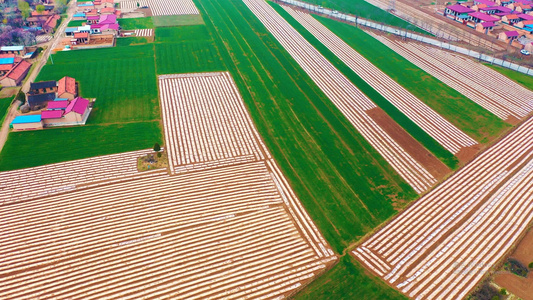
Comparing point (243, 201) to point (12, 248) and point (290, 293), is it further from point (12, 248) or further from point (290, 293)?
point (12, 248)

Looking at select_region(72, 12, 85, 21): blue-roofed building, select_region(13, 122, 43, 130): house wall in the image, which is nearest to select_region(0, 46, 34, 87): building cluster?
select_region(13, 122, 43, 130): house wall

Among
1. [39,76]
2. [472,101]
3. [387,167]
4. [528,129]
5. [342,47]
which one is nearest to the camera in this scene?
[387,167]

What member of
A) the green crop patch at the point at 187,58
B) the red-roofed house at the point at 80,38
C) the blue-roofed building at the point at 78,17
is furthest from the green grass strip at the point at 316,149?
the blue-roofed building at the point at 78,17

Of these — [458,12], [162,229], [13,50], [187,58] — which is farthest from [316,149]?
[458,12]

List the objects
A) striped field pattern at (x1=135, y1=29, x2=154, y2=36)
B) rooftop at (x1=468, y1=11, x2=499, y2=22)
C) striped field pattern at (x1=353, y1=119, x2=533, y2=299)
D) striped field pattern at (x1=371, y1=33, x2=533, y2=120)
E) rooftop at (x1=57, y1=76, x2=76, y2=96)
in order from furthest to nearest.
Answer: rooftop at (x1=468, y1=11, x2=499, y2=22)
striped field pattern at (x1=135, y1=29, x2=154, y2=36)
striped field pattern at (x1=371, y1=33, x2=533, y2=120)
rooftop at (x1=57, y1=76, x2=76, y2=96)
striped field pattern at (x1=353, y1=119, x2=533, y2=299)

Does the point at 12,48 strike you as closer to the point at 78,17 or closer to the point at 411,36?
the point at 78,17

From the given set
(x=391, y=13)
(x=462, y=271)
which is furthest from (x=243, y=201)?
(x=391, y=13)

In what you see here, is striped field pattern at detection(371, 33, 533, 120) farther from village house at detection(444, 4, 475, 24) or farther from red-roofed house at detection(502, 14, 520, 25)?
red-roofed house at detection(502, 14, 520, 25)
